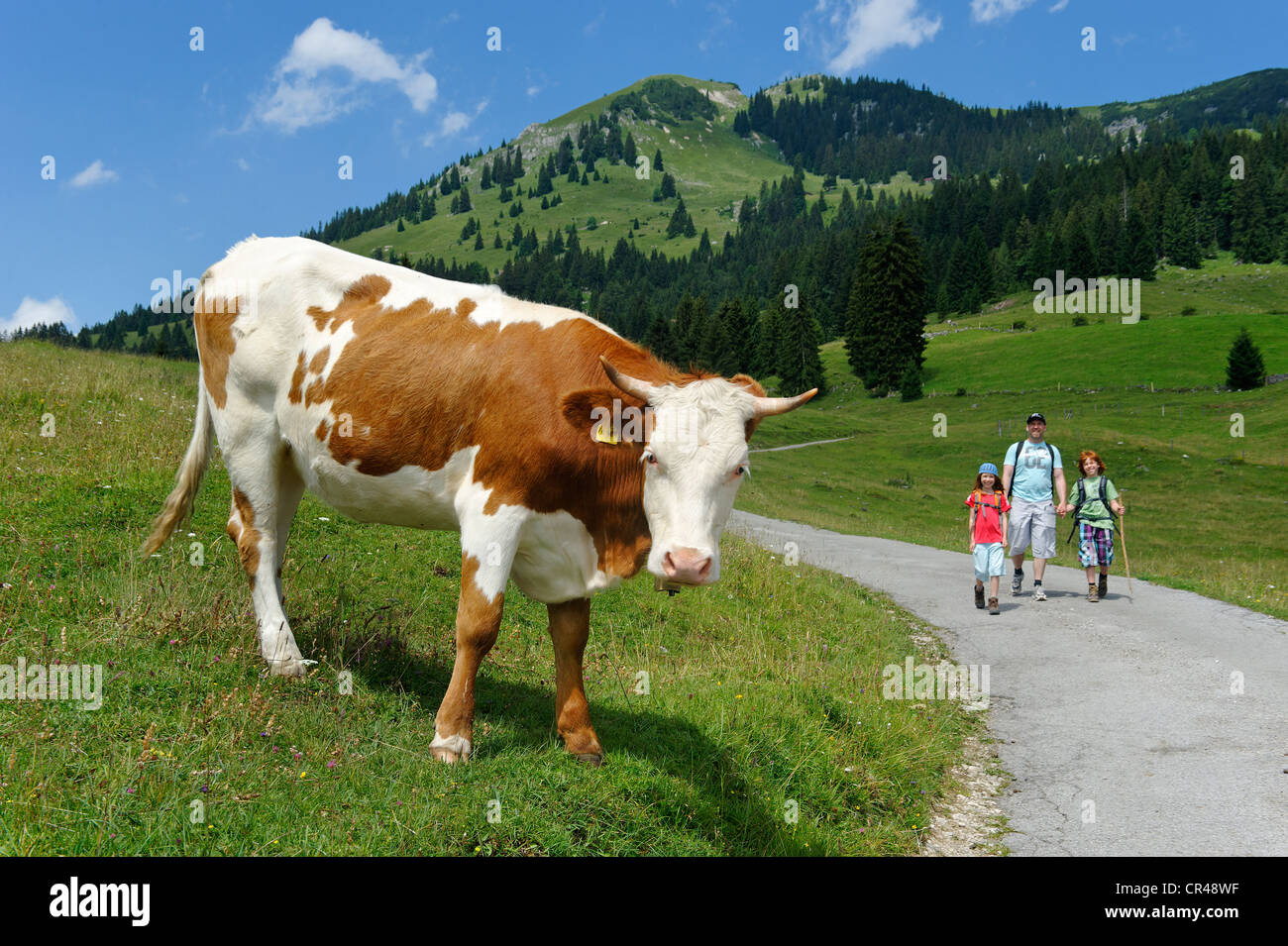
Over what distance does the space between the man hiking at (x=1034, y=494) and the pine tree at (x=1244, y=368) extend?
60755 mm

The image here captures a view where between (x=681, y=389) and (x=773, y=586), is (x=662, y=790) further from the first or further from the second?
(x=773, y=586)

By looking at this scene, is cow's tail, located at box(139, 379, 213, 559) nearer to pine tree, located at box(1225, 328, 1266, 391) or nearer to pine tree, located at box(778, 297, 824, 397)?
pine tree, located at box(778, 297, 824, 397)

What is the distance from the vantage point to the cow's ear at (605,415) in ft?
15.8

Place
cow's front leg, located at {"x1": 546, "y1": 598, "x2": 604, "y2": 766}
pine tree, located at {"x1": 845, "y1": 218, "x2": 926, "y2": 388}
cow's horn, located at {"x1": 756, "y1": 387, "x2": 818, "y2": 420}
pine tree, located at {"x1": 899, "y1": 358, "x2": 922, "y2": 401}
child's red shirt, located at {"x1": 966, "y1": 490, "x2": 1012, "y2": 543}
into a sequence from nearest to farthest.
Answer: cow's horn, located at {"x1": 756, "y1": 387, "x2": 818, "y2": 420}, cow's front leg, located at {"x1": 546, "y1": 598, "x2": 604, "y2": 766}, child's red shirt, located at {"x1": 966, "y1": 490, "x2": 1012, "y2": 543}, pine tree, located at {"x1": 899, "y1": 358, "x2": 922, "y2": 401}, pine tree, located at {"x1": 845, "y1": 218, "x2": 926, "y2": 388}

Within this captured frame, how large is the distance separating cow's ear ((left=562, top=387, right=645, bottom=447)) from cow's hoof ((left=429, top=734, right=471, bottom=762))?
199 centimetres

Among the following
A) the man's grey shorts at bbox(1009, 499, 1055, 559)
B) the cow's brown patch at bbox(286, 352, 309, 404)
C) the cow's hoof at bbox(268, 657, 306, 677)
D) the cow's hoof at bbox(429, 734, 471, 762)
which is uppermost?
the cow's brown patch at bbox(286, 352, 309, 404)

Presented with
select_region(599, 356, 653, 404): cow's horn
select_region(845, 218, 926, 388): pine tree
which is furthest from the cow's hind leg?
select_region(845, 218, 926, 388): pine tree

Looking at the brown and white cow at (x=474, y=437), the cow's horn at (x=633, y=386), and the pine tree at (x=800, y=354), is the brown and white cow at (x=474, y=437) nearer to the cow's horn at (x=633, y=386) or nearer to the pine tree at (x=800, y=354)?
the cow's horn at (x=633, y=386)

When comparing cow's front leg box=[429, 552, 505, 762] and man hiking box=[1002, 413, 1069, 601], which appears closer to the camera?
cow's front leg box=[429, 552, 505, 762]

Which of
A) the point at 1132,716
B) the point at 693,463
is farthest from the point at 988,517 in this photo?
the point at 693,463

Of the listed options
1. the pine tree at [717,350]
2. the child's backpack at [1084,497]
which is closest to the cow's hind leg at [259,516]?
the child's backpack at [1084,497]

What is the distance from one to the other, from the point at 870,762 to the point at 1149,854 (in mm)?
1919

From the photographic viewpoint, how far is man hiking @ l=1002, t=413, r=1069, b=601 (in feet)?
46.1
